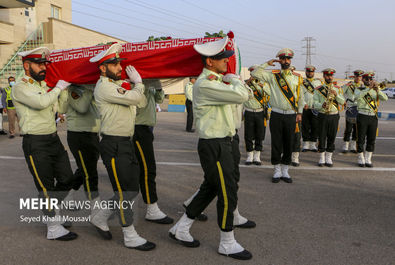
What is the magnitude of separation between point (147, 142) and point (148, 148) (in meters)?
0.08

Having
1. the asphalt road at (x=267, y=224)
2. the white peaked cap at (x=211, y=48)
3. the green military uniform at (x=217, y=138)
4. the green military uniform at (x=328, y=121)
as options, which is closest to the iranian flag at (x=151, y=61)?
the white peaked cap at (x=211, y=48)

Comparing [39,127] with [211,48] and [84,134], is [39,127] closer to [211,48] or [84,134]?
[84,134]

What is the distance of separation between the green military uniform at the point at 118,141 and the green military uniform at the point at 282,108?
3.15m

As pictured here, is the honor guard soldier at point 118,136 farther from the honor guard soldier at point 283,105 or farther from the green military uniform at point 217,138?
the honor guard soldier at point 283,105

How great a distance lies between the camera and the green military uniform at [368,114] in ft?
23.6

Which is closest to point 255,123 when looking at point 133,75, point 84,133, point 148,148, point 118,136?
point 148,148

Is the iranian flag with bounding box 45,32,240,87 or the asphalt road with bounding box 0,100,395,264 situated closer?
the asphalt road with bounding box 0,100,395,264

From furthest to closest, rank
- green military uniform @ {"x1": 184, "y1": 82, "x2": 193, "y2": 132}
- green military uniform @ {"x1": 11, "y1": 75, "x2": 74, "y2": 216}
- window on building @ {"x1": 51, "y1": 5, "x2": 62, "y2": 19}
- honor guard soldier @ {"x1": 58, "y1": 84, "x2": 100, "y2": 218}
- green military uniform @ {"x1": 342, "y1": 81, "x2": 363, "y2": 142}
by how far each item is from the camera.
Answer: window on building @ {"x1": 51, "y1": 5, "x2": 62, "y2": 19} → green military uniform @ {"x1": 184, "y1": 82, "x2": 193, "y2": 132} → green military uniform @ {"x1": 342, "y1": 81, "x2": 363, "y2": 142} → honor guard soldier @ {"x1": 58, "y1": 84, "x2": 100, "y2": 218} → green military uniform @ {"x1": 11, "y1": 75, "x2": 74, "y2": 216}

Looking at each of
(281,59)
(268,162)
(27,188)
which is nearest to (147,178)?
(27,188)

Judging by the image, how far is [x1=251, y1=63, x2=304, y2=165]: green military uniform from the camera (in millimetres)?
5984

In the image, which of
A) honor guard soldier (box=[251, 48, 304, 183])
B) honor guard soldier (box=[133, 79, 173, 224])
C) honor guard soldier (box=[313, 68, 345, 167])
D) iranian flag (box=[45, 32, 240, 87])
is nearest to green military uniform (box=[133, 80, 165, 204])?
honor guard soldier (box=[133, 79, 173, 224])

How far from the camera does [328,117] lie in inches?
297

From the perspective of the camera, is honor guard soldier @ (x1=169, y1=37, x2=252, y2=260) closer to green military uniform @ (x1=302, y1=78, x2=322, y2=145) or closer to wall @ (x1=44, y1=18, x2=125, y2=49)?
green military uniform @ (x1=302, y1=78, x2=322, y2=145)

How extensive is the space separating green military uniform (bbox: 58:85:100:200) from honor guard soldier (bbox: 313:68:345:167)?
5028 mm
